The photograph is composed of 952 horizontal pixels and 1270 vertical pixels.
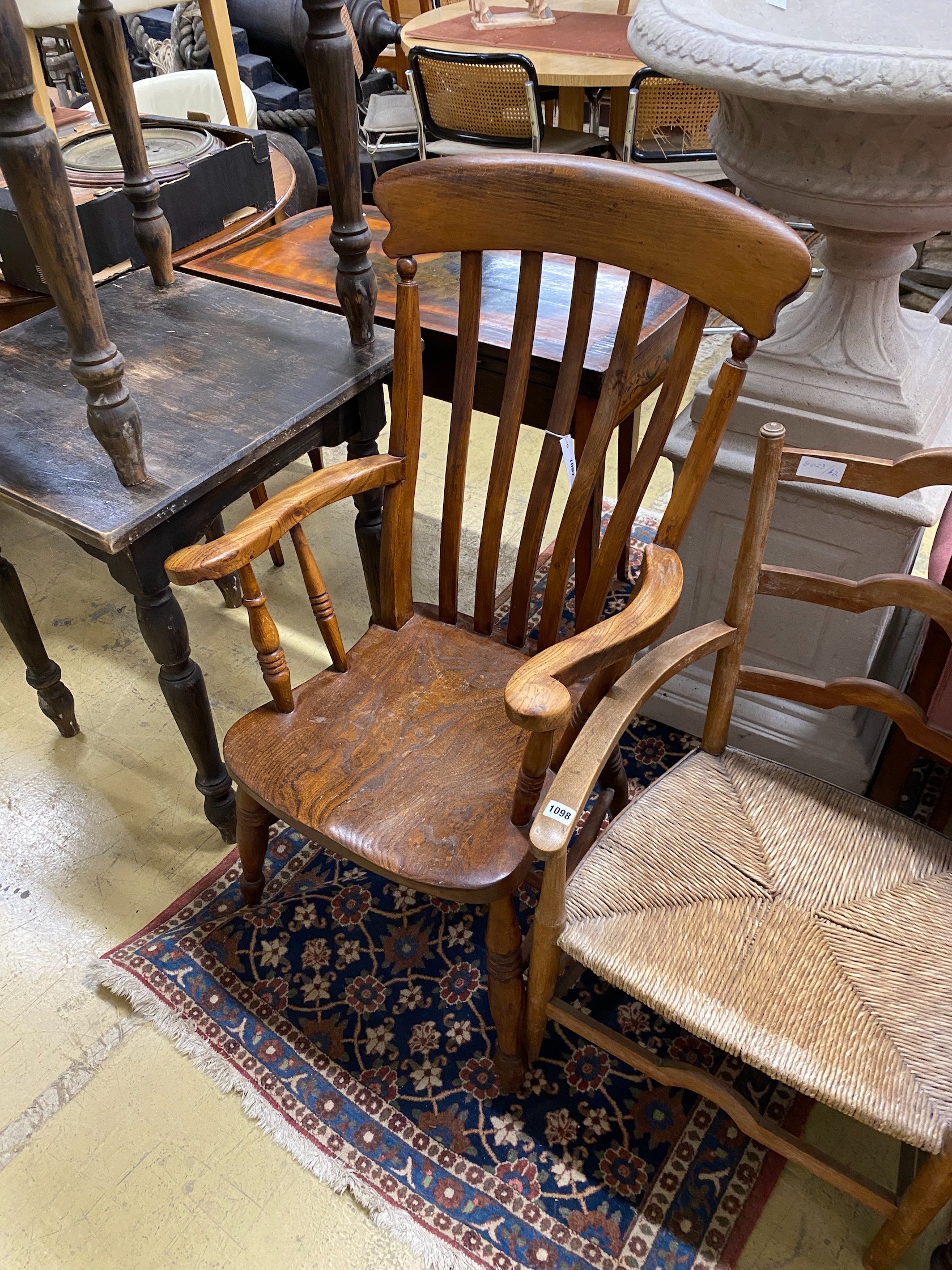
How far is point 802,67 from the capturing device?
94 cm

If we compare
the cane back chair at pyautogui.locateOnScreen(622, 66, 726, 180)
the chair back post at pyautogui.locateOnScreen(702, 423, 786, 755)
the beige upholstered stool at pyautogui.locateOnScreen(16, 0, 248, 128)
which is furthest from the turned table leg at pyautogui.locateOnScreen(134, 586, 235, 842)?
the cane back chair at pyautogui.locateOnScreen(622, 66, 726, 180)

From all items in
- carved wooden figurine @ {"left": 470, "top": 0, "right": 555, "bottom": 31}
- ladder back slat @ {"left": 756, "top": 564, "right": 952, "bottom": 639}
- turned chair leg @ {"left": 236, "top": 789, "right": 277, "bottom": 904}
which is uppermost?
carved wooden figurine @ {"left": 470, "top": 0, "right": 555, "bottom": 31}

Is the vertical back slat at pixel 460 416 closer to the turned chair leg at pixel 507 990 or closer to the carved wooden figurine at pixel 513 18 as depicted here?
the turned chair leg at pixel 507 990

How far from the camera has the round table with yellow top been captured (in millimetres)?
3252

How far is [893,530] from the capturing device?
1377 millimetres

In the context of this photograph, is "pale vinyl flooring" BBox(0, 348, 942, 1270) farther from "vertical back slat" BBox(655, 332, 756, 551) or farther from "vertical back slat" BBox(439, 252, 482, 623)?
"vertical back slat" BBox(655, 332, 756, 551)

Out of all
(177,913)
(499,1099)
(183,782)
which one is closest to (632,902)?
(499,1099)

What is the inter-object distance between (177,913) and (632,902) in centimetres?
89

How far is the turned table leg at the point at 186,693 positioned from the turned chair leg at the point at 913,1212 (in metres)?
1.13

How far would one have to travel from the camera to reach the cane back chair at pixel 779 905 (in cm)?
91

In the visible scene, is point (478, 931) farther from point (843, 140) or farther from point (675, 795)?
point (843, 140)

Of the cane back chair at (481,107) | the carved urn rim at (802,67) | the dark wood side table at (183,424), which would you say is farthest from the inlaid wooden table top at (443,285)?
the cane back chair at (481,107)

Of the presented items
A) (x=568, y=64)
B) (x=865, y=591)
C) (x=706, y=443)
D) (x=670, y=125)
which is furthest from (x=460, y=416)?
(x=568, y=64)

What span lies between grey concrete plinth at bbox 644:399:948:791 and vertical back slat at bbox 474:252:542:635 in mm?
398
